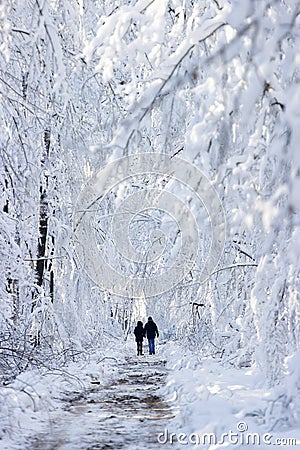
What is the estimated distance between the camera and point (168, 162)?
5.02 m

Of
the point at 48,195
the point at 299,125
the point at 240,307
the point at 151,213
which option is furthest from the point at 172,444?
the point at 151,213

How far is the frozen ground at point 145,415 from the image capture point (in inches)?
201

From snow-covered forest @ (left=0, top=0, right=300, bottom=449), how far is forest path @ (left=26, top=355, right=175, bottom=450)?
1.16 ft

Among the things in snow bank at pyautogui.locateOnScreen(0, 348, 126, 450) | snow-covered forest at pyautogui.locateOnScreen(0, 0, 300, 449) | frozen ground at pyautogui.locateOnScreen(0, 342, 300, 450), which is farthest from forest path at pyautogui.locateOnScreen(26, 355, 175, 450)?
snow-covered forest at pyautogui.locateOnScreen(0, 0, 300, 449)

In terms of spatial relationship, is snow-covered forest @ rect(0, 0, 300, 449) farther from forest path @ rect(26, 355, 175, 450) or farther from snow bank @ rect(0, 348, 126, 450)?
forest path @ rect(26, 355, 175, 450)

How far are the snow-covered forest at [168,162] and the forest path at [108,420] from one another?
1.16ft

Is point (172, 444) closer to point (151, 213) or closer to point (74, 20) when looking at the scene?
point (74, 20)

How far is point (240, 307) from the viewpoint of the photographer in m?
12.0

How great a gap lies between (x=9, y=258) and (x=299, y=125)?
616cm

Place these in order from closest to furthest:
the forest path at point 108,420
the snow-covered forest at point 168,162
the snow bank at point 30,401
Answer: the snow-covered forest at point 168,162 < the forest path at point 108,420 < the snow bank at point 30,401

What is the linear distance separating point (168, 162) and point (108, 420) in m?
3.40

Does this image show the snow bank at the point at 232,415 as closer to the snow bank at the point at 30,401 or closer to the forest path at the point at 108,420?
the forest path at the point at 108,420

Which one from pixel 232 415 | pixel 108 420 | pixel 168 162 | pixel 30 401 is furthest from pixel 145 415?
pixel 168 162

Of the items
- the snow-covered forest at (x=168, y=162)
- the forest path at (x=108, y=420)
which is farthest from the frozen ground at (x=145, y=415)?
the snow-covered forest at (x=168, y=162)
